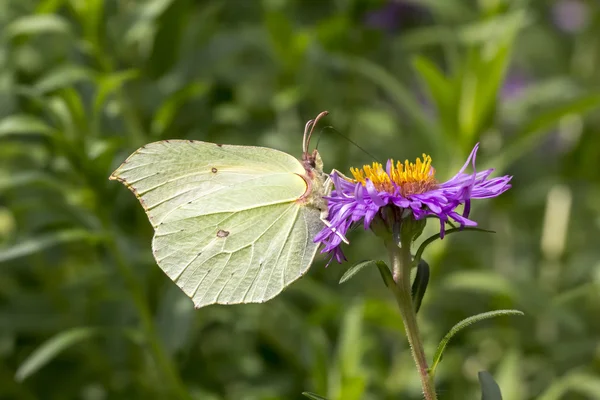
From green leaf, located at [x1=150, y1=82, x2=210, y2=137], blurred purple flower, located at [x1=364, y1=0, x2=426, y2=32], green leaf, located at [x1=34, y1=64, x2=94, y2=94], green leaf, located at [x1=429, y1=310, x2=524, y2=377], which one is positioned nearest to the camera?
green leaf, located at [x1=429, y1=310, x2=524, y2=377]

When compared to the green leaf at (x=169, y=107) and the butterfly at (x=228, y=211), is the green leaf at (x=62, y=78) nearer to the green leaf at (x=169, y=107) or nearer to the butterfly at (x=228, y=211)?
the green leaf at (x=169, y=107)

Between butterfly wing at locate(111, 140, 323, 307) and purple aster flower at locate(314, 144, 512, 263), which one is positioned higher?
purple aster flower at locate(314, 144, 512, 263)

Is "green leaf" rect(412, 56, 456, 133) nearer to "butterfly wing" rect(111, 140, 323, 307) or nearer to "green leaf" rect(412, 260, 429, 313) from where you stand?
"butterfly wing" rect(111, 140, 323, 307)

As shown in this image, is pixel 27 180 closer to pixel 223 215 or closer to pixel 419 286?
pixel 223 215

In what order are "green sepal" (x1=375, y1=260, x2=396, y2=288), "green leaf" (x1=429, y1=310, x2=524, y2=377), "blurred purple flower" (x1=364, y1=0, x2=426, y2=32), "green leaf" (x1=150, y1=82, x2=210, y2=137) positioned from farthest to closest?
1. "blurred purple flower" (x1=364, y1=0, x2=426, y2=32)
2. "green leaf" (x1=150, y1=82, x2=210, y2=137)
3. "green sepal" (x1=375, y1=260, x2=396, y2=288)
4. "green leaf" (x1=429, y1=310, x2=524, y2=377)

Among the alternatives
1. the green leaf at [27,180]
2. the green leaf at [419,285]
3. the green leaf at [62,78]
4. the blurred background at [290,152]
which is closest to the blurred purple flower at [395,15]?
the blurred background at [290,152]

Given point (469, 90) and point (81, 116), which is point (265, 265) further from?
point (469, 90)

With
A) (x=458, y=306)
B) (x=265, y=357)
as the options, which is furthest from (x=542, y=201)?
(x=265, y=357)

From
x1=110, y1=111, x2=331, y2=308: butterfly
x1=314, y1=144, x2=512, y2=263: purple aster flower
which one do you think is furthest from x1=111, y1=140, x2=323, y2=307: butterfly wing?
x1=314, y1=144, x2=512, y2=263: purple aster flower
